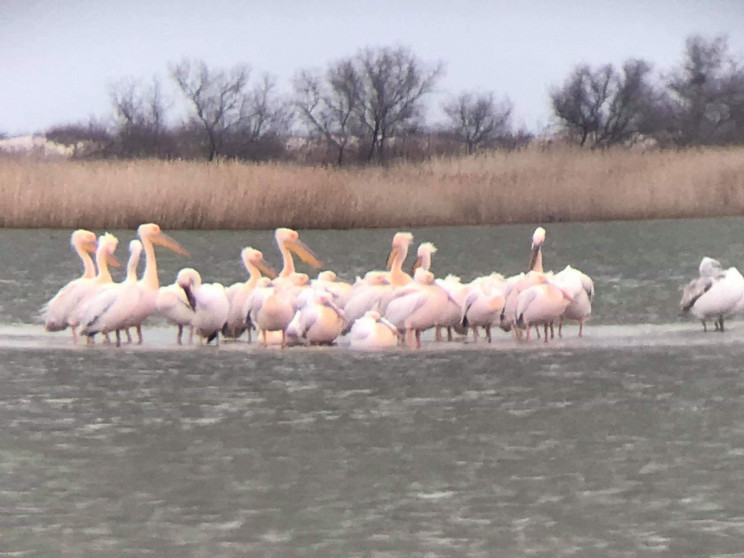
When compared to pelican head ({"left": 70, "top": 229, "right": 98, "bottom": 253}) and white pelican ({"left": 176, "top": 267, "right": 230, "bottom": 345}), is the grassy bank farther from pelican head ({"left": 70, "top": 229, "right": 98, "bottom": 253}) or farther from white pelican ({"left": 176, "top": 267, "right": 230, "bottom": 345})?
white pelican ({"left": 176, "top": 267, "right": 230, "bottom": 345})

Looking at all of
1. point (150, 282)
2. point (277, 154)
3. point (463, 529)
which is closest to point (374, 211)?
point (277, 154)

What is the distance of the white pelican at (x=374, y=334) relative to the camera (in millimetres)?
4070

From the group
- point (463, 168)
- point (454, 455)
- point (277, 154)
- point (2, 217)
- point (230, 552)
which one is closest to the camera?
point (230, 552)

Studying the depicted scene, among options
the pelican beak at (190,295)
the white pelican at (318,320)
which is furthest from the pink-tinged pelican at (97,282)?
the white pelican at (318,320)

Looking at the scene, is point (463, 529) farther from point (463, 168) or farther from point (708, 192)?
point (708, 192)

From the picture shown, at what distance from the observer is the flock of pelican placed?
408 centimetres

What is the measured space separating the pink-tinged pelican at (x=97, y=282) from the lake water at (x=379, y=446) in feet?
0.42

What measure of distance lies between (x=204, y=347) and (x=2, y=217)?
12.1 feet

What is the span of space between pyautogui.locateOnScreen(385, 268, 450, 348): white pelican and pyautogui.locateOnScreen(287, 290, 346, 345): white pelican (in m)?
0.15

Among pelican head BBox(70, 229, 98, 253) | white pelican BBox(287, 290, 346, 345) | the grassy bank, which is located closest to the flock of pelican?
white pelican BBox(287, 290, 346, 345)

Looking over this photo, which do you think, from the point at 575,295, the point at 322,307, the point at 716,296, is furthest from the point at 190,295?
the point at 716,296

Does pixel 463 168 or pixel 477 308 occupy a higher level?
pixel 463 168

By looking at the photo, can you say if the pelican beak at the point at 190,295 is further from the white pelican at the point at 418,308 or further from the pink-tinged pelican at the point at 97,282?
the white pelican at the point at 418,308

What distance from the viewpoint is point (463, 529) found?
229 centimetres
